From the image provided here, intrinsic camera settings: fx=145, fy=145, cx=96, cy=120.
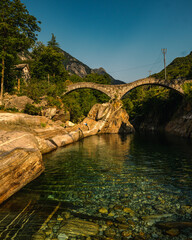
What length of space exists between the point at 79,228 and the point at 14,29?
87.2 ft

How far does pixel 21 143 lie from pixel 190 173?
8.09 m

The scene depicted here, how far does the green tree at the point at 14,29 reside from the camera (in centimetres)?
2017

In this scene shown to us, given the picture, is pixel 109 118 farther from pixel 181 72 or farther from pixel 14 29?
pixel 181 72

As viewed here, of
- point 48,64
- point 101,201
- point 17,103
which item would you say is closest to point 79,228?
point 101,201

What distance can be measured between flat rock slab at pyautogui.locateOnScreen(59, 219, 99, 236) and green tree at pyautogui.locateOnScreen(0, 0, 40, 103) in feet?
71.1

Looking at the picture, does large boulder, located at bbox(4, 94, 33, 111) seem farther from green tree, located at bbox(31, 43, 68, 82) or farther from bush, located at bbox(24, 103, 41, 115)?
green tree, located at bbox(31, 43, 68, 82)

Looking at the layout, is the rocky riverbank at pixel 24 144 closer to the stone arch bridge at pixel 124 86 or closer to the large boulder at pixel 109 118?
the large boulder at pixel 109 118

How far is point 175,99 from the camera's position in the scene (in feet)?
117

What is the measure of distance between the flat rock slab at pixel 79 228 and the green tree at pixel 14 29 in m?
21.7

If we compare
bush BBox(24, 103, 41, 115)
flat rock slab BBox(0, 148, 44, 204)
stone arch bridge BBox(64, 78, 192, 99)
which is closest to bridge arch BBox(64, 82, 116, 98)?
stone arch bridge BBox(64, 78, 192, 99)

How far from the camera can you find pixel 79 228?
3.27m

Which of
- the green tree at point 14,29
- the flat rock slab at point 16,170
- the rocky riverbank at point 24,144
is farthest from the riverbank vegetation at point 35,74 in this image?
the flat rock slab at point 16,170

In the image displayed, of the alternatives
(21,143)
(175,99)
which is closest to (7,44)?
(21,143)

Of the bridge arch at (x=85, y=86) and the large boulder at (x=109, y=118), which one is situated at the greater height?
the bridge arch at (x=85, y=86)
